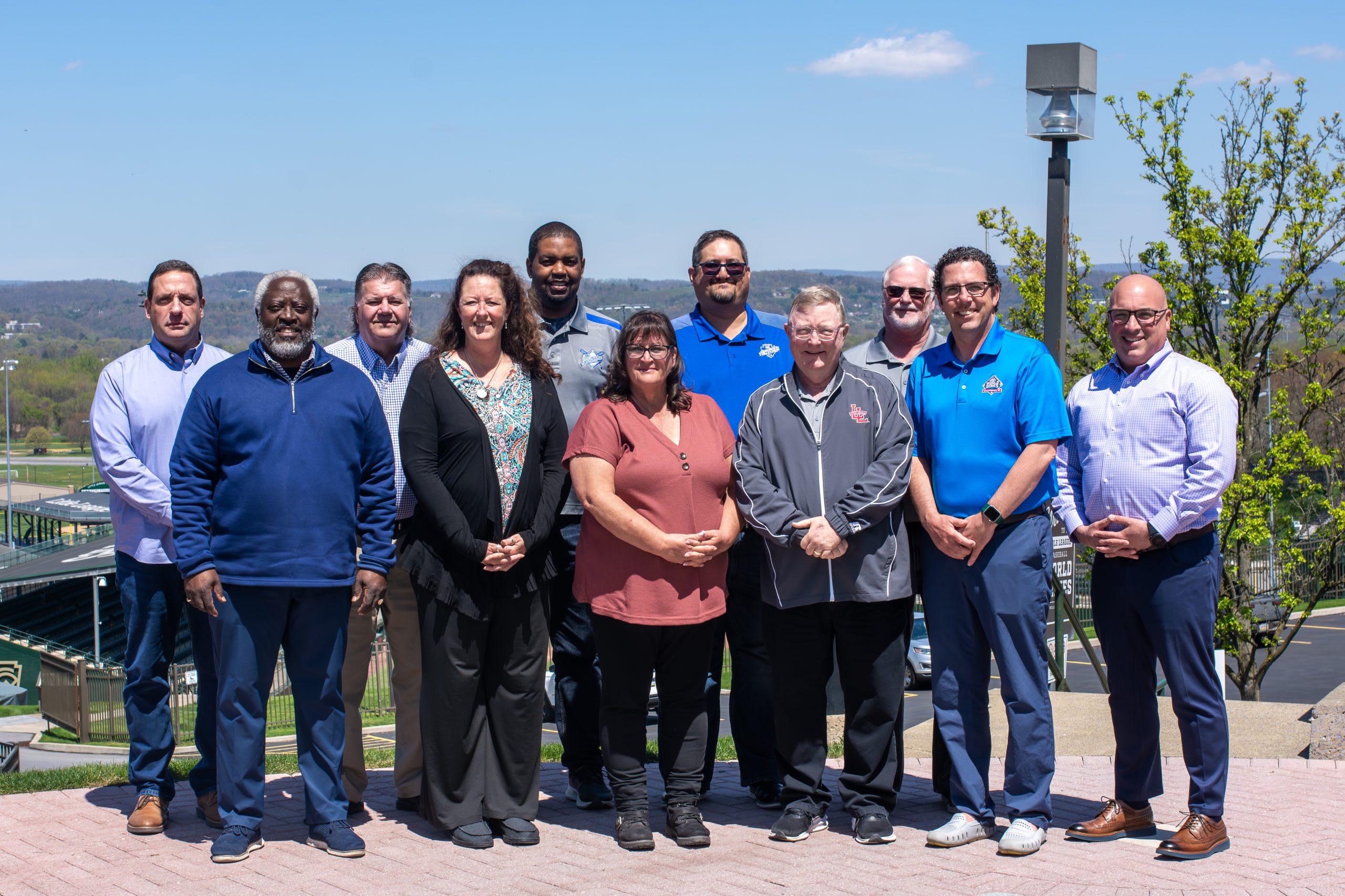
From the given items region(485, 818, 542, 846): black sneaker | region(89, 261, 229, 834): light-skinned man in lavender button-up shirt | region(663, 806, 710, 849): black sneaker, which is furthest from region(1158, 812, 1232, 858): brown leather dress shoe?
region(89, 261, 229, 834): light-skinned man in lavender button-up shirt

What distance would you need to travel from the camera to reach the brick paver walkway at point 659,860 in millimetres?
4320

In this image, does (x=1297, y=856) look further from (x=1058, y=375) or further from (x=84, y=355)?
(x=84, y=355)

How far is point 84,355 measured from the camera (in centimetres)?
18975

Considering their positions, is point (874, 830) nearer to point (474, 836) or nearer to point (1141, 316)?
point (474, 836)

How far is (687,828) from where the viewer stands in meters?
4.85

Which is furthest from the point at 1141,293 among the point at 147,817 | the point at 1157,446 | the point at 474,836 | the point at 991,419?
the point at 147,817

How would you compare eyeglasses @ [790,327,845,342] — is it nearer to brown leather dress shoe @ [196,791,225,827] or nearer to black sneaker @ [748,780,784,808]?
black sneaker @ [748,780,784,808]

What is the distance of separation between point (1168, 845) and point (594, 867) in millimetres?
2227

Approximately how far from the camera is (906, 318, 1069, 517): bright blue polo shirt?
15.7 feet

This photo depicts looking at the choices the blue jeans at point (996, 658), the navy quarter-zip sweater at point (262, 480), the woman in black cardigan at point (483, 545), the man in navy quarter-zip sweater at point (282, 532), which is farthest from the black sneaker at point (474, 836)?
the blue jeans at point (996, 658)

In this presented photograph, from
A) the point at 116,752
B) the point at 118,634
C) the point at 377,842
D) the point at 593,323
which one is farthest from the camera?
the point at 118,634

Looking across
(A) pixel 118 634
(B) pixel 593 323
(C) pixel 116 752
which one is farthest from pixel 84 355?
(B) pixel 593 323

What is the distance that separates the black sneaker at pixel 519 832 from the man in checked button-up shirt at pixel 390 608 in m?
0.55

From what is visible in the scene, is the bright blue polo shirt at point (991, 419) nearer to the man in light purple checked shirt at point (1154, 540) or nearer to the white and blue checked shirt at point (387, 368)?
the man in light purple checked shirt at point (1154, 540)
